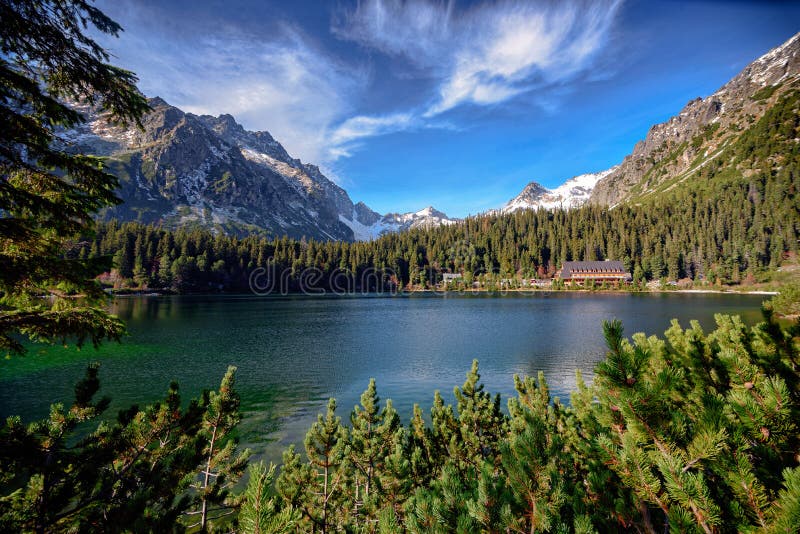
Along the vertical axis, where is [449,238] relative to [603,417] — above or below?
above

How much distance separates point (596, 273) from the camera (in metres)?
146

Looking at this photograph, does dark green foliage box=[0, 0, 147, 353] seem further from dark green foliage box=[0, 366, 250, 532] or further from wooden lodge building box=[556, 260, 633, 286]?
wooden lodge building box=[556, 260, 633, 286]

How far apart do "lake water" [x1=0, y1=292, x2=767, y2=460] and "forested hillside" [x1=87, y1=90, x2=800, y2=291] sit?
84.2m

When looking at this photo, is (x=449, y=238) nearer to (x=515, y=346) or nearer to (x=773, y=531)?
(x=515, y=346)

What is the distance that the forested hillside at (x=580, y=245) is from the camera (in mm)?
122500

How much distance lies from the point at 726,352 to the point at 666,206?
728 feet

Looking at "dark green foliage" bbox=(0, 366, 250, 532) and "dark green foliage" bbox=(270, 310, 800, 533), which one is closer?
"dark green foliage" bbox=(270, 310, 800, 533)

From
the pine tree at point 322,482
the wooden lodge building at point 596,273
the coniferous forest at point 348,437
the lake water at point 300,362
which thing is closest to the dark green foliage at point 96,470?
the coniferous forest at point 348,437

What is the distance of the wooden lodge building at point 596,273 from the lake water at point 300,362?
94231mm

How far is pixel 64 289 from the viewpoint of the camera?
19.7 feet

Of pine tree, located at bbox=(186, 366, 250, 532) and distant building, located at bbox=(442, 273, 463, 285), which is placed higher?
distant building, located at bbox=(442, 273, 463, 285)

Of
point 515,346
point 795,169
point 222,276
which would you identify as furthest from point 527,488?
point 795,169

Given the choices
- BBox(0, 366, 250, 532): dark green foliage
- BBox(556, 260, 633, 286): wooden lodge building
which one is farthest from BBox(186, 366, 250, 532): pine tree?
BBox(556, 260, 633, 286): wooden lodge building

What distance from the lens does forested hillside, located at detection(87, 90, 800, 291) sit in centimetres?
12250
